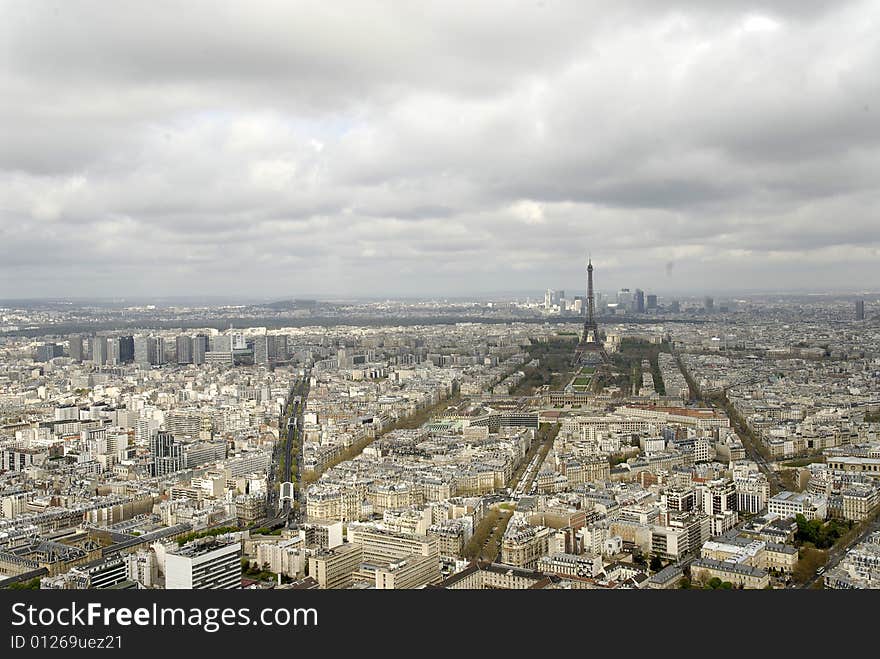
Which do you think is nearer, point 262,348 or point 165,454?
point 165,454

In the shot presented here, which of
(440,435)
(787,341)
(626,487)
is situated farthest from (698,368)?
(626,487)

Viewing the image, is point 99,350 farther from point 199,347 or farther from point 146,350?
point 199,347

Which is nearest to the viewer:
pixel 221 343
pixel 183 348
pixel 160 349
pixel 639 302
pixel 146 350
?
pixel 639 302

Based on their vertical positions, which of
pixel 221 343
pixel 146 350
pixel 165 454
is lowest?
pixel 165 454

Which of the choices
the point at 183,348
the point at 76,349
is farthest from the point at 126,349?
the point at 183,348

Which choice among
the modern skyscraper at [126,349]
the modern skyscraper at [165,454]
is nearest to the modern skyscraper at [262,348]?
the modern skyscraper at [126,349]

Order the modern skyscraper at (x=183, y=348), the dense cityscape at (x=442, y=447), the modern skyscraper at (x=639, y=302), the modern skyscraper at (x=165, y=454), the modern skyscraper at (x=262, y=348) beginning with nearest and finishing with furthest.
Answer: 1. the dense cityscape at (x=442, y=447)
2. the modern skyscraper at (x=165, y=454)
3. the modern skyscraper at (x=639, y=302)
4. the modern skyscraper at (x=262, y=348)
5. the modern skyscraper at (x=183, y=348)

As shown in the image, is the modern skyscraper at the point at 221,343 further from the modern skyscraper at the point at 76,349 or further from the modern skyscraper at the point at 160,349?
the modern skyscraper at the point at 76,349

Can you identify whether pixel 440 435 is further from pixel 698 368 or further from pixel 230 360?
pixel 230 360

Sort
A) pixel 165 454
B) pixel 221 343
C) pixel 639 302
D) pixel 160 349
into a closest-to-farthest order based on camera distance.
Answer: pixel 165 454, pixel 639 302, pixel 160 349, pixel 221 343

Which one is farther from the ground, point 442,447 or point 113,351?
point 113,351
